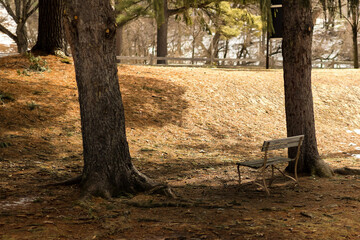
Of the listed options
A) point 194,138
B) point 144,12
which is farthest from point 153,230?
point 144,12

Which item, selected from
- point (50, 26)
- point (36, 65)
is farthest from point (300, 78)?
point (50, 26)

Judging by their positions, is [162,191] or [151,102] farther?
[151,102]

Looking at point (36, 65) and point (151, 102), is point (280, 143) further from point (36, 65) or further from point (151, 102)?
point (36, 65)

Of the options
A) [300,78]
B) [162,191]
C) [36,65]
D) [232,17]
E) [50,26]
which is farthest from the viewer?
[232,17]

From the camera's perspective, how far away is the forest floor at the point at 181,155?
4.52 m

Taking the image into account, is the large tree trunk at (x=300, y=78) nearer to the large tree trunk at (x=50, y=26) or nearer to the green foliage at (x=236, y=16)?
the large tree trunk at (x=50, y=26)

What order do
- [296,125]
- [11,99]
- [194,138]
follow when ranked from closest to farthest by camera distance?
[296,125]
[11,99]
[194,138]

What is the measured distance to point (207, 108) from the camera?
41.5ft

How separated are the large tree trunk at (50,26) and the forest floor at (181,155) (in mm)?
537

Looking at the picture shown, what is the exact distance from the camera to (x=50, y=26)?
41.0 feet

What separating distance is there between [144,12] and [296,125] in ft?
48.3

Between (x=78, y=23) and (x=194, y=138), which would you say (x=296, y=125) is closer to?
(x=194, y=138)

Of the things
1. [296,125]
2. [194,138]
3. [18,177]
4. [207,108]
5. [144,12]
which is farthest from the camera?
[144,12]

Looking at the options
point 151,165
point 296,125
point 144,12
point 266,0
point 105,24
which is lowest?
point 151,165
